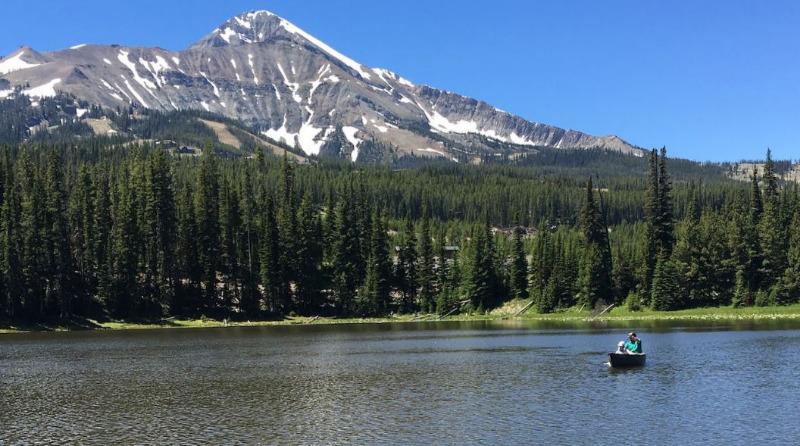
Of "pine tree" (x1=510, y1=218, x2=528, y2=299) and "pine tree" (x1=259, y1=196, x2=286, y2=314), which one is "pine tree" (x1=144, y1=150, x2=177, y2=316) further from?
"pine tree" (x1=510, y1=218, x2=528, y2=299)

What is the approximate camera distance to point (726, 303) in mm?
132000

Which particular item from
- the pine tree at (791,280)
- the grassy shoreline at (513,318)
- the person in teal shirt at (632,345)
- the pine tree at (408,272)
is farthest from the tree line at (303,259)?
the person in teal shirt at (632,345)

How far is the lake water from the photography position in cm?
4178

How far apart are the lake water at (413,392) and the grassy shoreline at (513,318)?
1026 inches

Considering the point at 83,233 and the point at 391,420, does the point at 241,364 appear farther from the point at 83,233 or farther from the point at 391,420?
the point at 83,233

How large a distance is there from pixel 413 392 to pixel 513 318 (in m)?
95.4

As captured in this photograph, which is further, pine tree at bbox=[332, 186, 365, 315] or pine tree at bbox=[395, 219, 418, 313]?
pine tree at bbox=[395, 219, 418, 313]

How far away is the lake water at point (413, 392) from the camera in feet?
137

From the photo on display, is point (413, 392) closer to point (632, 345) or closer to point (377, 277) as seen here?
point (632, 345)

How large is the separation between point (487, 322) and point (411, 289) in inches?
1006

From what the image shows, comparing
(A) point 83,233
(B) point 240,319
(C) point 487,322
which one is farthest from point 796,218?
(A) point 83,233

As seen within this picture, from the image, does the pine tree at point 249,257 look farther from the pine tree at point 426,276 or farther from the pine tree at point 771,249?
the pine tree at point 771,249

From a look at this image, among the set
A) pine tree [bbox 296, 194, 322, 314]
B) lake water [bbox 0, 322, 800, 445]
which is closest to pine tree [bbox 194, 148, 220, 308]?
pine tree [bbox 296, 194, 322, 314]

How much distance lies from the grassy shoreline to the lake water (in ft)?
85.5
